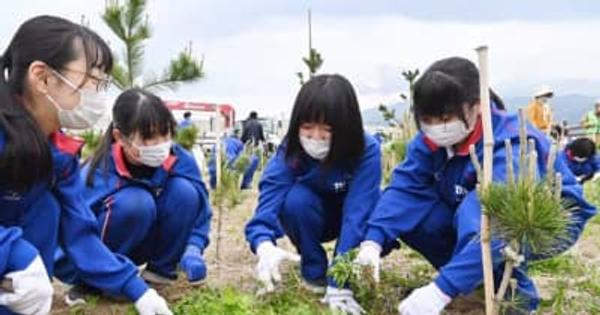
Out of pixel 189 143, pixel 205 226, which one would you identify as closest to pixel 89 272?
pixel 205 226

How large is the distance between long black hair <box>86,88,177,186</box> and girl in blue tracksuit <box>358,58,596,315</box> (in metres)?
0.78

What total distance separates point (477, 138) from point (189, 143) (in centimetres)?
161

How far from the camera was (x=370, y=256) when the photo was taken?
250 centimetres

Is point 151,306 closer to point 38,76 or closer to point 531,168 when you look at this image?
point 38,76

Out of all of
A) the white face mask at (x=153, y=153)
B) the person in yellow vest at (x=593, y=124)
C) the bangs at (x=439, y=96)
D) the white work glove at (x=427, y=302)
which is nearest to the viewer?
the white work glove at (x=427, y=302)

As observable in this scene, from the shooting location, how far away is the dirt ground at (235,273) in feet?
8.88

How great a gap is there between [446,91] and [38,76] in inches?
44.1

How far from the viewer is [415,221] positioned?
275cm

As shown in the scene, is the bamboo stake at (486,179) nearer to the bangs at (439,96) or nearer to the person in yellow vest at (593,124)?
the bangs at (439,96)

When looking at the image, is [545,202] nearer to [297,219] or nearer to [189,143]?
[297,219]

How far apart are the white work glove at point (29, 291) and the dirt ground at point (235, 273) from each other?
30.2 inches

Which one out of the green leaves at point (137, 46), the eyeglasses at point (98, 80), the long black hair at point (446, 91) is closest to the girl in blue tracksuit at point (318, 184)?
the long black hair at point (446, 91)

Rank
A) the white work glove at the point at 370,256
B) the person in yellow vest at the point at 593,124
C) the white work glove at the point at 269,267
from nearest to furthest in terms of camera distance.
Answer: the white work glove at the point at 370,256, the white work glove at the point at 269,267, the person in yellow vest at the point at 593,124

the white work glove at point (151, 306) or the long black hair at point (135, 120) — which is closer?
the white work glove at point (151, 306)
